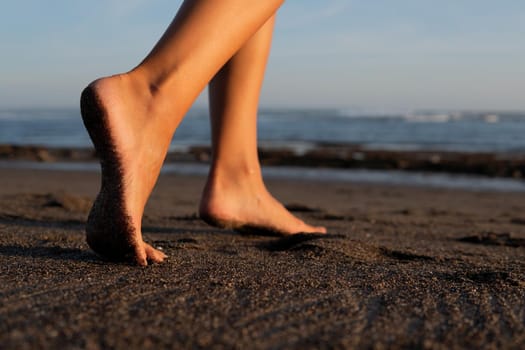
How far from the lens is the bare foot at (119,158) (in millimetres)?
1199

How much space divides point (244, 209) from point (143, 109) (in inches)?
29.4

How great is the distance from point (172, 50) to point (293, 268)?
545 millimetres

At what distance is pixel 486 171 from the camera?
23.7ft


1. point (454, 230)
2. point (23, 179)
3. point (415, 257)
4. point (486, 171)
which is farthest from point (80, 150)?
point (415, 257)

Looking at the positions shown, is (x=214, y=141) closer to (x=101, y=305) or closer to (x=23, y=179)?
(x=101, y=305)

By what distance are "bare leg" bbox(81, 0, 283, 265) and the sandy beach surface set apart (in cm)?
9

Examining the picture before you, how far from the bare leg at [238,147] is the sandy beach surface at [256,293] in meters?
0.09

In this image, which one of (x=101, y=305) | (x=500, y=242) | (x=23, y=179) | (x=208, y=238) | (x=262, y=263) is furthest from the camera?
(x=23, y=179)

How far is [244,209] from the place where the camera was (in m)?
1.91

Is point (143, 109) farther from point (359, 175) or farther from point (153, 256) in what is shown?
point (359, 175)

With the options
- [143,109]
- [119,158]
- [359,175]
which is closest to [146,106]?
[143,109]

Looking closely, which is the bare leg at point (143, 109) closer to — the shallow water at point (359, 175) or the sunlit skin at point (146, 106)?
the sunlit skin at point (146, 106)

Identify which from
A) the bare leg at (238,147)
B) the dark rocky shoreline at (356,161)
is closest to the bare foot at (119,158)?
the bare leg at (238,147)

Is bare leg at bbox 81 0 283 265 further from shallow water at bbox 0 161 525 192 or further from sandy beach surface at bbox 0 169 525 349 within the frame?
shallow water at bbox 0 161 525 192
